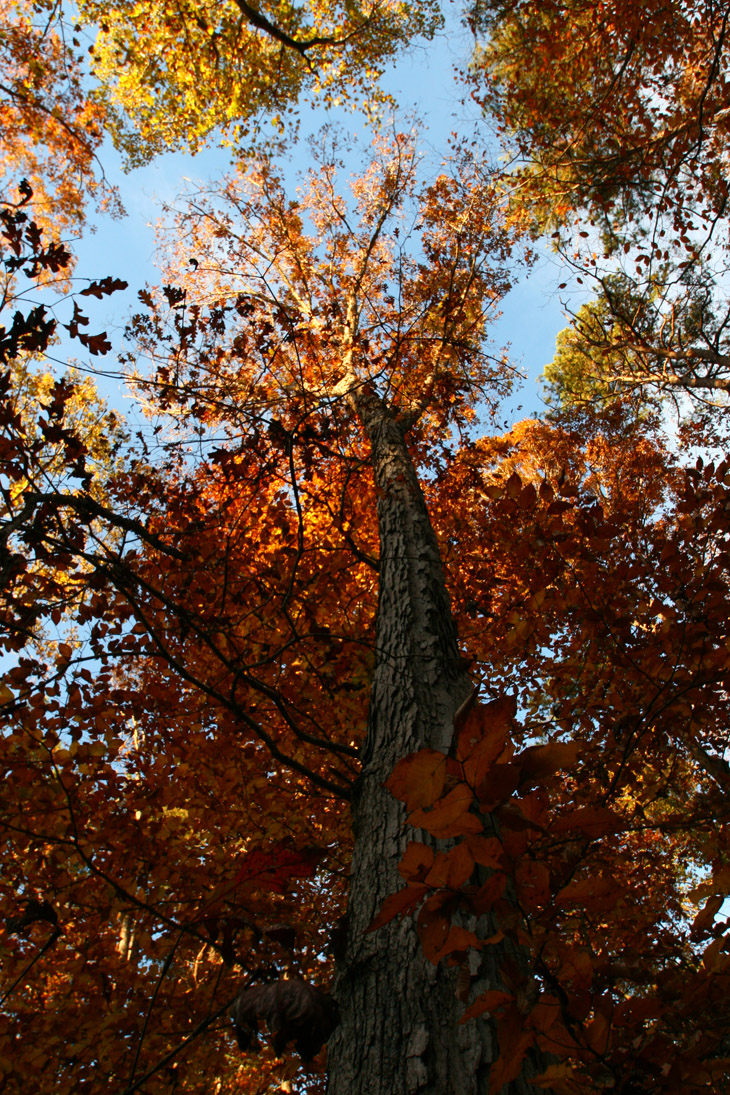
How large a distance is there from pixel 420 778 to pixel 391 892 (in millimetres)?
1267

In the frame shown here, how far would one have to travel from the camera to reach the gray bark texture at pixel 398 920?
1414mm

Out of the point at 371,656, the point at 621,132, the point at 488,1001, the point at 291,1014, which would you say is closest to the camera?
the point at 488,1001

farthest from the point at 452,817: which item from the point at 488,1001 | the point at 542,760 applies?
the point at 488,1001

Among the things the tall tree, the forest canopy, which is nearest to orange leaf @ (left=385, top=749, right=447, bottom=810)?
the forest canopy

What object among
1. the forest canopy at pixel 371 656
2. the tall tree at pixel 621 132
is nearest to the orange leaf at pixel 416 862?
the forest canopy at pixel 371 656

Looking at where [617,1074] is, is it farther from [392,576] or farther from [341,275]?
[341,275]

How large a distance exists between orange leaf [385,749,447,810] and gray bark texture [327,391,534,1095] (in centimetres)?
23

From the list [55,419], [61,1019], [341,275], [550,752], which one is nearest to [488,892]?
[550,752]

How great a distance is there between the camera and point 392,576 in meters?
3.57

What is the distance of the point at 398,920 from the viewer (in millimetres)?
1755

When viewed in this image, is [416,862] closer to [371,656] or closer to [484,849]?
[484,849]

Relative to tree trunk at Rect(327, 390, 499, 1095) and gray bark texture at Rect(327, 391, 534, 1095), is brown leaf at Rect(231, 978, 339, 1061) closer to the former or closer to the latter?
tree trunk at Rect(327, 390, 499, 1095)

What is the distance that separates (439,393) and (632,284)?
3977mm

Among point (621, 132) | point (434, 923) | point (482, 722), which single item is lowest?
point (434, 923)
